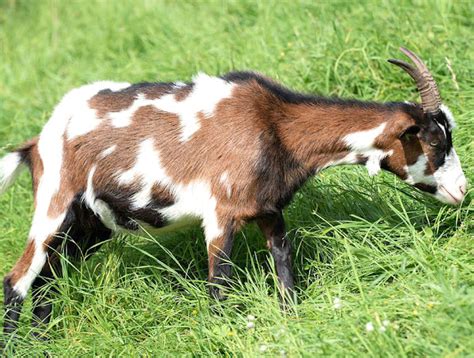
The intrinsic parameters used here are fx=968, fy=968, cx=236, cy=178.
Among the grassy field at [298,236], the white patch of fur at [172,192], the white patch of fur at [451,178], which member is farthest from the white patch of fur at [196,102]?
the white patch of fur at [451,178]

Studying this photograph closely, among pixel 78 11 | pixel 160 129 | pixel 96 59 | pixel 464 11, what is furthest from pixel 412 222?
pixel 78 11

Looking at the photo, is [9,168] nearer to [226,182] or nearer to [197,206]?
[197,206]

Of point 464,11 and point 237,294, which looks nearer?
point 237,294

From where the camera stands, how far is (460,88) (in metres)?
6.52

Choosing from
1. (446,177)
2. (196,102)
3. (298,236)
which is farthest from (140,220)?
(446,177)

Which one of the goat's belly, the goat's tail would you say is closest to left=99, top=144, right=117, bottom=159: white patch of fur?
the goat's belly

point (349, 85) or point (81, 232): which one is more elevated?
point (349, 85)

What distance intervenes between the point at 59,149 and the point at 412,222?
2040 millimetres

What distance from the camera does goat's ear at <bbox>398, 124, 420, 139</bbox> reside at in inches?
198

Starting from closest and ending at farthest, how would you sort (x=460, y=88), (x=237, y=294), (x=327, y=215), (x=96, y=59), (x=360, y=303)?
(x=360, y=303) → (x=237, y=294) → (x=327, y=215) → (x=460, y=88) → (x=96, y=59)

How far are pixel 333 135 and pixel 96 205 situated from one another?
4.52 feet

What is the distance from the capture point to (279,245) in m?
5.31

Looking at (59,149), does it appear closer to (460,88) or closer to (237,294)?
(237,294)

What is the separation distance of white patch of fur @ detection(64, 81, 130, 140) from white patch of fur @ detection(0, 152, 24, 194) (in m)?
0.43
